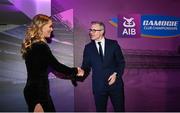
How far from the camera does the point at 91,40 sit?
4.12 metres

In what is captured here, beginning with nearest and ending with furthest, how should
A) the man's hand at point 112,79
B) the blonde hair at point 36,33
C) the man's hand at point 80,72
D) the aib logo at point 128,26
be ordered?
the blonde hair at point 36,33
the man's hand at point 80,72
the man's hand at point 112,79
the aib logo at point 128,26

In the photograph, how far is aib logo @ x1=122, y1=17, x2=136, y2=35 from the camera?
4191mm

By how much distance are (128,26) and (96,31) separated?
→ 0.46 m

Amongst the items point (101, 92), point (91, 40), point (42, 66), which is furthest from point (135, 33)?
point (42, 66)

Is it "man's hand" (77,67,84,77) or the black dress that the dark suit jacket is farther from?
the black dress

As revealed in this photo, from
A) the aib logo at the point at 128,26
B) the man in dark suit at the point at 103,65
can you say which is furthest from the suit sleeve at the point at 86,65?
the aib logo at the point at 128,26

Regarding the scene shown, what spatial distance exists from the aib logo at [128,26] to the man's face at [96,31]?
0.33m

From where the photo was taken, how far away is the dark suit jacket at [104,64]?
4.07 meters

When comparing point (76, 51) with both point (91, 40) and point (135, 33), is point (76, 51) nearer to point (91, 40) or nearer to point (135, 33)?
point (91, 40)

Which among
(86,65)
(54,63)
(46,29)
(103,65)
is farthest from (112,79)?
(46,29)

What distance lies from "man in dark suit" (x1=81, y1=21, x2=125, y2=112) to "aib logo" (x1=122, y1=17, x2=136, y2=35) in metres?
0.22

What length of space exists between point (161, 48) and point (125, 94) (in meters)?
0.82

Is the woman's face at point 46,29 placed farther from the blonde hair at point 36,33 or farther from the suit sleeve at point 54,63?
the suit sleeve at point 54,63

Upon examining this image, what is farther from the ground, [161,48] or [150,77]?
[161,48]
